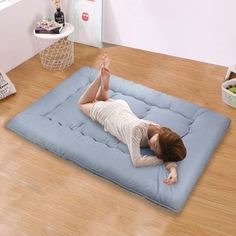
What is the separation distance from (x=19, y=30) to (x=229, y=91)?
191cm

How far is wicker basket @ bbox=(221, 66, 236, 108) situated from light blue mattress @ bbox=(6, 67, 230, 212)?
0.82ft

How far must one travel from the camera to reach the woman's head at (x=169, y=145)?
215cm

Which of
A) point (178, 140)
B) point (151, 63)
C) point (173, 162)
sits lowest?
point (151, 63)

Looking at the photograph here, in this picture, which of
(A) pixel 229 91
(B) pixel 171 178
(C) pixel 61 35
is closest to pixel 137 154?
(B) pixel 171 178

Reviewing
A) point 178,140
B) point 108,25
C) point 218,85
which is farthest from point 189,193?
point 108,25

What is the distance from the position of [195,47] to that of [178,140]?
1.55 metres

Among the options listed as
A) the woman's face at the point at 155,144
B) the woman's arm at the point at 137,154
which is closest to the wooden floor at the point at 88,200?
the woman's arm at the point at 137,154

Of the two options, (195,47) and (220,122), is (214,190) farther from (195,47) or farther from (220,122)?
(195,47)

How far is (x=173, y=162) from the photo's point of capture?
2301mm

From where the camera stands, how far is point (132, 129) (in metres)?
2.30

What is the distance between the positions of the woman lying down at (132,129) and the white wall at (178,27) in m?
1.05

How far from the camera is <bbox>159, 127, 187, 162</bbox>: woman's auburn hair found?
2.15 meters

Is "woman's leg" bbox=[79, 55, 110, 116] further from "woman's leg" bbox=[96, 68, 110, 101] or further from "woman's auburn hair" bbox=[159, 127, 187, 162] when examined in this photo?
"woman's auburn hair" bbox=[159, 127, 187, 162]

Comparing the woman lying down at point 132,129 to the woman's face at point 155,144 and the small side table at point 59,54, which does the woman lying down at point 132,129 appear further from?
the small side table at point 59,54
